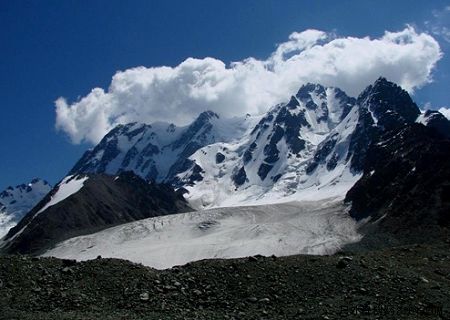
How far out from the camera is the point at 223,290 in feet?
115

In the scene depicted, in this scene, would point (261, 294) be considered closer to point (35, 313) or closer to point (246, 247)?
point (35, 313)

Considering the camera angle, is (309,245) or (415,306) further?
(309,245)

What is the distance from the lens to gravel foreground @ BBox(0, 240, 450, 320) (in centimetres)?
3228

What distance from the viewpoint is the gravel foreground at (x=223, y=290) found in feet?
106

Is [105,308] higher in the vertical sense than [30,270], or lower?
lower

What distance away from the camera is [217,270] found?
37.4 metres

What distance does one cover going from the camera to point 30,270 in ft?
119

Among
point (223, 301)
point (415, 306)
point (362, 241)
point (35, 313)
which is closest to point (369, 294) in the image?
point (415, 306)

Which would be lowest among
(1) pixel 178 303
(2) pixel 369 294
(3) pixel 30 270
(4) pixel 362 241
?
(4) pixel 362 241

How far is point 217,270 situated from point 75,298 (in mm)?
8426

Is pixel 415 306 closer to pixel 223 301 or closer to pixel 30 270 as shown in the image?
pixel 223 301

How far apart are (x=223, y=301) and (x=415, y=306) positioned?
1014 centimetres

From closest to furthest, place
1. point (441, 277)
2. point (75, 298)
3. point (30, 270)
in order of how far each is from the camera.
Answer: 1. point (75, 298)
2. point (30, 270)
3. point (441, 277)

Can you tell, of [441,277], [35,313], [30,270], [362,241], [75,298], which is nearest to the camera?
[35,313]
